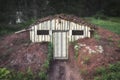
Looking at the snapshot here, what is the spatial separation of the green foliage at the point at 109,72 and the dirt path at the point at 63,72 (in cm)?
165

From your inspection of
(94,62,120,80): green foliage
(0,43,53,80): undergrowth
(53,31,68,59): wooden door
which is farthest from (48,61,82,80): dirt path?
(94,62,120,80): green foliage

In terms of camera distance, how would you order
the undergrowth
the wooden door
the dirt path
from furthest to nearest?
the wooden door
the dirt path
the undergrowth

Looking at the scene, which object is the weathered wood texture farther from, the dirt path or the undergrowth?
the undergrowth

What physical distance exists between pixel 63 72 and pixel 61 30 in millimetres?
4873

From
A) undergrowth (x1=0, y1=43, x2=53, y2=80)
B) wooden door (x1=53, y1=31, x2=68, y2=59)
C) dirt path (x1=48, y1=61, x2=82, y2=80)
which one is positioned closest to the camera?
undergrowth (x1=0, y1=43, x2=53, y2=80)

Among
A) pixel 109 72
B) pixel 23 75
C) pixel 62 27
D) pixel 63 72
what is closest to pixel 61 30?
pixel 62 27

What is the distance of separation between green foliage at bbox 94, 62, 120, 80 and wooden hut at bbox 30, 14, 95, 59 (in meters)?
5.93

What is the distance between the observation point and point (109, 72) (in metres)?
22.1

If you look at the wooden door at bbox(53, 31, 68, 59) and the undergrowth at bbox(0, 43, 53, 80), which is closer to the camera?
the undergrowth at bbox(0, 43, 53, 80)

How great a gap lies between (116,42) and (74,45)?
4.12m

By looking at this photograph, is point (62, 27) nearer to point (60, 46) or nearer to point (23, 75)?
point (60, 46)

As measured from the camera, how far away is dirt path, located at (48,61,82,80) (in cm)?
2328

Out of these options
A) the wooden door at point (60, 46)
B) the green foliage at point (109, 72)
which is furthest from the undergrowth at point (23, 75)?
the wooden door at point (60, 46)

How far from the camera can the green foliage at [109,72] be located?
70.2ft
